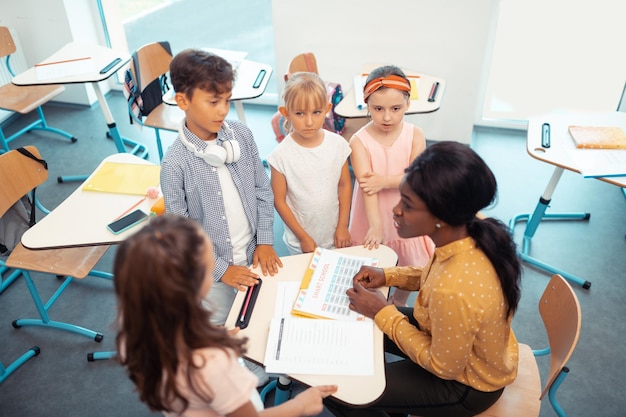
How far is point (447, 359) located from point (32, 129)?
13.6 ft

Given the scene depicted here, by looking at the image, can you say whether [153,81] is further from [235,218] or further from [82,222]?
[235,218]

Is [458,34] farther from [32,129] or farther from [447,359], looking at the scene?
Answer: [32,129]

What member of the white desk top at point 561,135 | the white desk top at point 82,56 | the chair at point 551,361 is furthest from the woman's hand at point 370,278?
the white desk top at point 82,56

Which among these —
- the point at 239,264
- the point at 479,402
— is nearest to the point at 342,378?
the point at 479,402

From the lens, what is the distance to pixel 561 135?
8.73 ft

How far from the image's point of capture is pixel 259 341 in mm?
1544

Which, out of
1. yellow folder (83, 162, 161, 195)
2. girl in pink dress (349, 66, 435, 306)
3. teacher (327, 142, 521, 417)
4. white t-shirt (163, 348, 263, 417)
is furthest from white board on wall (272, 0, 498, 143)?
white t-shirt (163, 348, 263, 417)

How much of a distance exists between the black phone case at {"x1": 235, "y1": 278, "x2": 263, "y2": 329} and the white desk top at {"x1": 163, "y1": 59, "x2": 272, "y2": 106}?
1.49m

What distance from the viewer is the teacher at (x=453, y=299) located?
4.47 feet

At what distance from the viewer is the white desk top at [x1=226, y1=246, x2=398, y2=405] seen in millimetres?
1401

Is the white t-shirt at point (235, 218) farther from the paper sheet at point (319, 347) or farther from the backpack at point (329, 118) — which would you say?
the backpack at point (329, 118)

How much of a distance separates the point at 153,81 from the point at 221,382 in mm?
2796

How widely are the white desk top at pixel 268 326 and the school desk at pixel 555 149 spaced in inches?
44.2

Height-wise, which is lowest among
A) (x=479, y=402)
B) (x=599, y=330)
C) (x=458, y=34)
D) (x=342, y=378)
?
(x=599, y=330)
